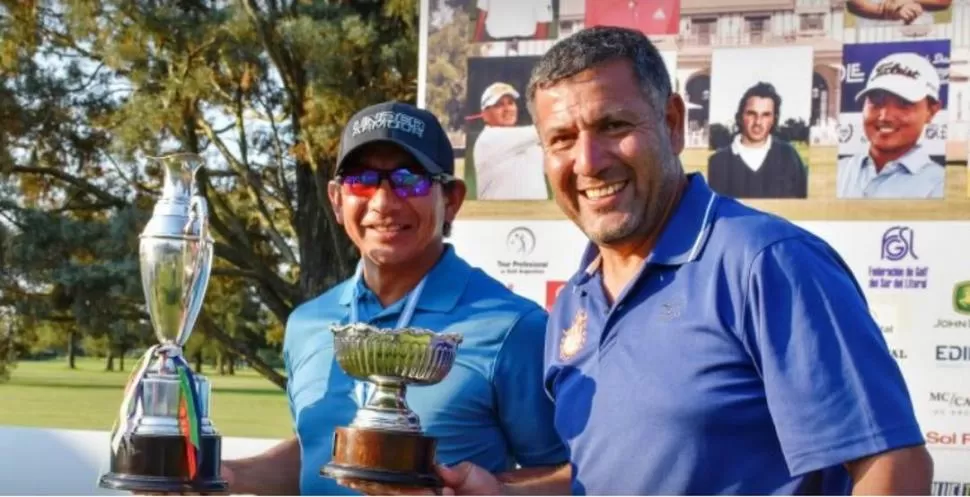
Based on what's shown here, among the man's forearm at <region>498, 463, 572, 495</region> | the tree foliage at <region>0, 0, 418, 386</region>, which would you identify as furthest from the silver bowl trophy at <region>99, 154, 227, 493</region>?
the tree foliage at <region>0, 0, 418, 386</region>

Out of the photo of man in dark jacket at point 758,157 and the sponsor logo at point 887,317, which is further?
the photo of man in dark jacket at point 758,157

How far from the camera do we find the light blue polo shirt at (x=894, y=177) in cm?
428

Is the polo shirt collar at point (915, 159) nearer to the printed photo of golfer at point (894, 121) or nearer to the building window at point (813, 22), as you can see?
the printed photo of golfer at point (894, 121)

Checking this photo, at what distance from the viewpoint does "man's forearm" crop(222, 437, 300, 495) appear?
8.46 ft

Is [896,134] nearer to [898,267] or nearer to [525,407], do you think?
[898,267]

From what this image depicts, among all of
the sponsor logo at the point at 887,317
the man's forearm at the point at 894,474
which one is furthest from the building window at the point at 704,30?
the man's forearm at the point at 894,474

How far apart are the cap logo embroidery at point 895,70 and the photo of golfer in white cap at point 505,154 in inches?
41.0

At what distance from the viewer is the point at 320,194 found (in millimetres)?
11789

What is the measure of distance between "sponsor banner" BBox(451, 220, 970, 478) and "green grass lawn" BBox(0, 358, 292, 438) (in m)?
11.8

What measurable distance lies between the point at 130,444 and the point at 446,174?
0.72 meters

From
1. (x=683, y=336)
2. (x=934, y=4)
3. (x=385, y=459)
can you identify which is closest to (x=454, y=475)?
(x=385, y=459)

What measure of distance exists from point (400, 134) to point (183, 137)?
35.7ft

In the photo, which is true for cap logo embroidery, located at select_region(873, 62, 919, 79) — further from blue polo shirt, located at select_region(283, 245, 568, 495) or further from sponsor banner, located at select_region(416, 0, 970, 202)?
blue polo shirt, located at select_region(283, 245, 568, 495)

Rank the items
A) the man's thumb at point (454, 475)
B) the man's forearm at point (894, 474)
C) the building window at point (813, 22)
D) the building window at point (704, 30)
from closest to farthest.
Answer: the man's forearm at point (894, 474) < the man's thumb at point (454, 475) < the building window at point (813, 22) < the building window at point (704, 30)
